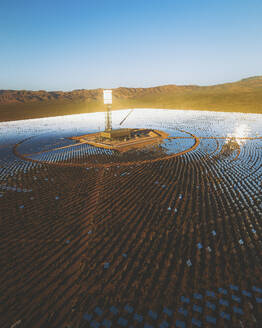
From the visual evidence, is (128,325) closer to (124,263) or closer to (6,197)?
(124,263)

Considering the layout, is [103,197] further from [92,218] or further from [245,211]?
[245,211]

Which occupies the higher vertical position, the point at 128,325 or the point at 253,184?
the point at 253,184

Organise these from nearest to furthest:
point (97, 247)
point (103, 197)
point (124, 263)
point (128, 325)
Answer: point (128, 325) → point (124, 263) → point (97, 247) → point (103, 197)

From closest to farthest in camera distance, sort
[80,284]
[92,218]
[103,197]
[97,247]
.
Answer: [80,284]
[97,247]
[92,218]
[103,197]

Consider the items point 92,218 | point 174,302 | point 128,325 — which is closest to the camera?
point 128,325

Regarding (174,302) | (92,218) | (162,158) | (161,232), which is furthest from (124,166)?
(174,302)

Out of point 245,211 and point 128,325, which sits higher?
point 245,211

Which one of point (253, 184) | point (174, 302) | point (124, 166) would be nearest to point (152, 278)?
point (174, 302)

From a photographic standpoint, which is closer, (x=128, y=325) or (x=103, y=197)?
(x=128, y=325)

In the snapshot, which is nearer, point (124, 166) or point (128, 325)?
point (128, 325)
